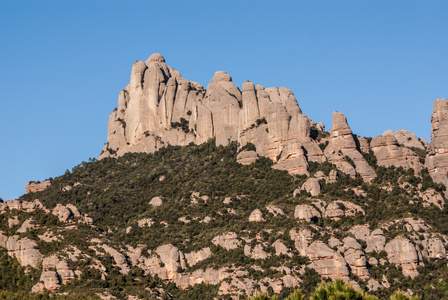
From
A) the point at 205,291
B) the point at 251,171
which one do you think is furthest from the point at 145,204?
the point at 205,291

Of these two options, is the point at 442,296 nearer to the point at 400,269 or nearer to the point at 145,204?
the point at 400,269

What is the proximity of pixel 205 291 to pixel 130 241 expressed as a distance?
16.7 m

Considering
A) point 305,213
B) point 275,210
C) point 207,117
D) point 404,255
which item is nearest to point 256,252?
point 305,213

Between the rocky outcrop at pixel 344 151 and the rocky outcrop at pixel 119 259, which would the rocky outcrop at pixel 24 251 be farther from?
the rocky outcrop at pixel 344 151

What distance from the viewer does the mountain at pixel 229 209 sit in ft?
341

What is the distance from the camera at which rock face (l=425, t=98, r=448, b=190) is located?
385ft

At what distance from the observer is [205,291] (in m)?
106

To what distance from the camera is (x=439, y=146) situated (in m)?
118

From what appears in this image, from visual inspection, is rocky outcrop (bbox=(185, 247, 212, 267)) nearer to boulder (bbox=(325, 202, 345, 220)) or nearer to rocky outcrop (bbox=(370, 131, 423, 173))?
boulder (bbox=(325, 202, 345, 220))

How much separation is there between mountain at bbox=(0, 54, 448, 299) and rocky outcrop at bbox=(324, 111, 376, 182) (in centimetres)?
19

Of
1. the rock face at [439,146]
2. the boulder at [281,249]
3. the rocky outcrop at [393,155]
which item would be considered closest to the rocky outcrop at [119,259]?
the boulder at [281,249]

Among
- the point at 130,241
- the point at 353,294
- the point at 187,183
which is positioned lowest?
the point at 353,294

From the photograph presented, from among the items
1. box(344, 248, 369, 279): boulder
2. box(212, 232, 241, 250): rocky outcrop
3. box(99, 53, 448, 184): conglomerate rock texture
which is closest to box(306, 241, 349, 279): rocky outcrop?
box(344, 248, 369, 279): boulder

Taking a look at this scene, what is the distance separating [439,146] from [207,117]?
39.8 m
